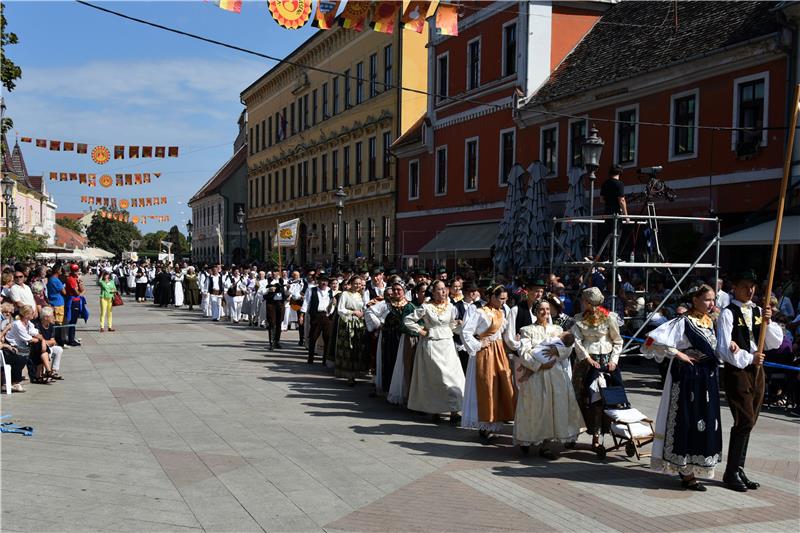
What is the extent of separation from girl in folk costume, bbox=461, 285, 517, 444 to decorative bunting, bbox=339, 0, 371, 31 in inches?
→ 274

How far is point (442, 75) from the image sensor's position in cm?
3078

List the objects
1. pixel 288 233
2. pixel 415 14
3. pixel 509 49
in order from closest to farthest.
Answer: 1. pixel 415 14
2. pixel 509 49
3. pixel 288 233

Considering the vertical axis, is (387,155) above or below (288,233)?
above

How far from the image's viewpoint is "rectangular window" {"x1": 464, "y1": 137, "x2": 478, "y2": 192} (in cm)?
2848

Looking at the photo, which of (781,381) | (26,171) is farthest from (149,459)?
(26,171)

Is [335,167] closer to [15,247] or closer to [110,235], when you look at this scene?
[15,247]

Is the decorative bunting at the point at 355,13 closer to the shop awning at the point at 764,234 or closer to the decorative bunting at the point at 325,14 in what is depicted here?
the decorative bunting at the point at 325,14

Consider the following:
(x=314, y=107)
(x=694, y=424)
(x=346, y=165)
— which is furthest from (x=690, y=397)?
(x=314, y=107)

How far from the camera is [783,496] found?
665 centimetres

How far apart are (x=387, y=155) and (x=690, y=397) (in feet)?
100

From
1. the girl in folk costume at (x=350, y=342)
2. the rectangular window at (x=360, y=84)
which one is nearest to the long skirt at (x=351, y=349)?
the girl in folk costume at (x=350, y=342)

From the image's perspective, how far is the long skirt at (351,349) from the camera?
1284 cm

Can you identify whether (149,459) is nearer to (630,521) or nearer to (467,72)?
(630,521)

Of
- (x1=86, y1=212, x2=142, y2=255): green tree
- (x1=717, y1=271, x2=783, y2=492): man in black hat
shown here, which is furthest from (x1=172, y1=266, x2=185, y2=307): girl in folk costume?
(x1=86, y1=212, x2=142, y2=255): green tree
